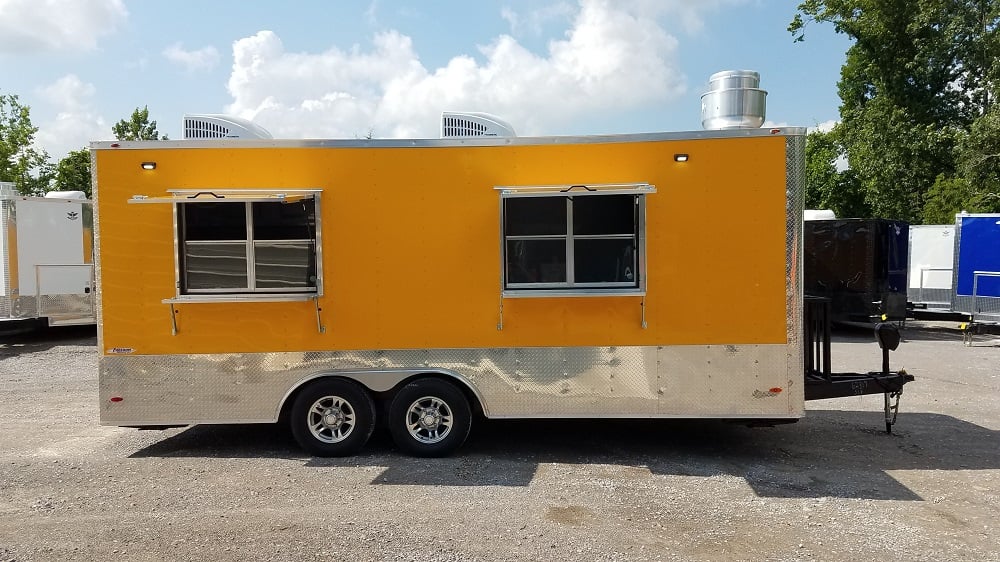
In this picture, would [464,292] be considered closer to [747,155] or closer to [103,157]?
[747,155]

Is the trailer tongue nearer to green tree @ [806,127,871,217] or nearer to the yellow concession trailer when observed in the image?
the yellow concession trailer

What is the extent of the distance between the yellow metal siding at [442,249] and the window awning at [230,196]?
12 cm

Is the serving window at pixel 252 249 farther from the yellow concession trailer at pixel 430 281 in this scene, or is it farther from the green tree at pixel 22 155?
the green tree at pixel 22 155

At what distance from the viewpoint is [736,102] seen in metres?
5.99

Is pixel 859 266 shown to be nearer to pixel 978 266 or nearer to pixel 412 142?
pixel 978 266

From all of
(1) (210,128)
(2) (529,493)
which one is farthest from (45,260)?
(2) (529,493)

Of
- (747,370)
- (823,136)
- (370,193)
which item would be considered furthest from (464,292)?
(823,136)

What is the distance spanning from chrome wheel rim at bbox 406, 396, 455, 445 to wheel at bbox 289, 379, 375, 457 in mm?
386

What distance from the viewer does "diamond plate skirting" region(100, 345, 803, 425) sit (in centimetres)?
574

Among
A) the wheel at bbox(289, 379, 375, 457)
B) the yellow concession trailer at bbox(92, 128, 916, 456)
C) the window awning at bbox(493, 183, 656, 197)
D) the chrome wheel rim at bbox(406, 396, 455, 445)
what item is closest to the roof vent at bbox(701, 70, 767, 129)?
the yellow concession trailer at bbox(92, 128, 916, 456)

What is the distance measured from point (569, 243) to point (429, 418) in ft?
6.78

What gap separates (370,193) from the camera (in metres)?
5.89

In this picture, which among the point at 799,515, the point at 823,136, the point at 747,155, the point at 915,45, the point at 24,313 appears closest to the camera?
the point at 799,515

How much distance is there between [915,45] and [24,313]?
27944 mm
